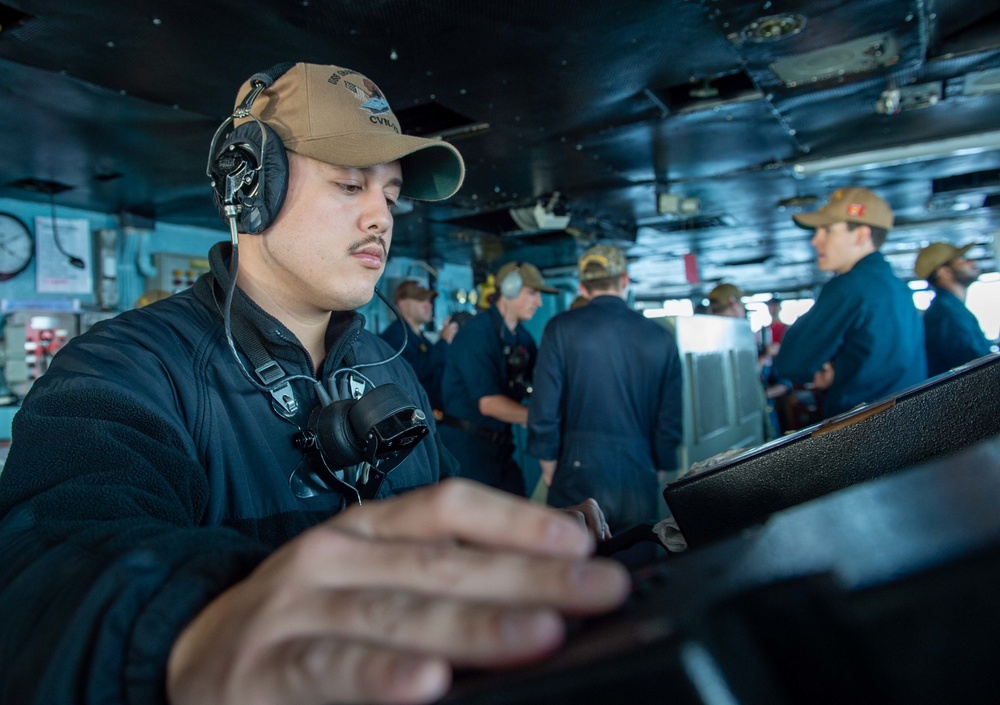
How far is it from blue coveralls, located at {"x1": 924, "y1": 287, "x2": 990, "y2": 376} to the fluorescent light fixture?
1180 millimetres

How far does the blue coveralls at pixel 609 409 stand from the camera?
2.96m

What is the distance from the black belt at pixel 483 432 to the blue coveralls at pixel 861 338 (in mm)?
1541

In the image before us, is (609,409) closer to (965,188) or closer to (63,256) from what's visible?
(63,256)

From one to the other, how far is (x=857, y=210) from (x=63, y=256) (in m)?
5.30

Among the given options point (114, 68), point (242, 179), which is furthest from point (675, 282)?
point (242, 179)

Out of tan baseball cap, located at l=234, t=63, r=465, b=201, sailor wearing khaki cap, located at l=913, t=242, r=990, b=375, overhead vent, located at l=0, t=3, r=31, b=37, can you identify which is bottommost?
sailor wearing khaki cap, located at l=913, t=242, r=990, b=375

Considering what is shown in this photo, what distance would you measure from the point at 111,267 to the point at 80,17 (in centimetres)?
336

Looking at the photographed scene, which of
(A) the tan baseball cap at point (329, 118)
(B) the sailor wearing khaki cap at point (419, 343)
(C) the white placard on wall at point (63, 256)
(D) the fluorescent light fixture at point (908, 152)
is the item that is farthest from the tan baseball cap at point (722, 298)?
(C) the white placard on wall at point (63, 256)

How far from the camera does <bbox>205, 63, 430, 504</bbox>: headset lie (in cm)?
93

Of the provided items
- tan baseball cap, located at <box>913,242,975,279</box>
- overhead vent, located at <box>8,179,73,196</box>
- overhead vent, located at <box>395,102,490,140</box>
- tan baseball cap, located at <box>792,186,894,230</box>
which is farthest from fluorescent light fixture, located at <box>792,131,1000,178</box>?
overhead vent, located at <box>8,179,73,196</box>

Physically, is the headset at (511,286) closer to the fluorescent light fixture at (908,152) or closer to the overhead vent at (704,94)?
the overhead vent at (704,94)

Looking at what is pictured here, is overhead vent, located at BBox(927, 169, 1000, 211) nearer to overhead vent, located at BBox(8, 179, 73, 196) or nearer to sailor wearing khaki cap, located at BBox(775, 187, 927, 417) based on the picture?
sailor wearing khaki cap, located at BBox(775, 187, 927, 417)

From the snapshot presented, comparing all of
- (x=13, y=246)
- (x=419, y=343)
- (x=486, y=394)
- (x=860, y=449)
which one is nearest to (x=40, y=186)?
(x=13, y=246)

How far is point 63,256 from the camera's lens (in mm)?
4977
